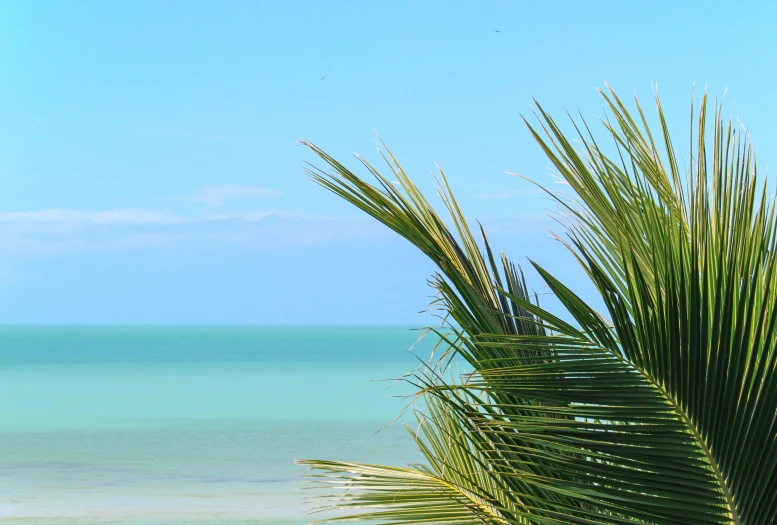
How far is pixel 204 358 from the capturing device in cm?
3928

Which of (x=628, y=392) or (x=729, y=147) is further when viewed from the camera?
(x=729, y=147)

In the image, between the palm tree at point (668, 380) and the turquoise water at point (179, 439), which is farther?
the turquoise water at point (179, 439)

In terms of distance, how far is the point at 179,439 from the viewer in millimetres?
14039

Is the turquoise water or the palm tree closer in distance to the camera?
the palm tree

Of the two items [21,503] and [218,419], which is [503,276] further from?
[218,419]

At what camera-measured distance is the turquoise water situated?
860 centimetres

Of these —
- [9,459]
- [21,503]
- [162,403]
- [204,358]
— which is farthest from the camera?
[204,358]

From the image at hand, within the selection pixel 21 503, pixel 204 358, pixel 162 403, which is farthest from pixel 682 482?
pixel 204 358

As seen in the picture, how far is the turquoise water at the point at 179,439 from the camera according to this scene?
860cm

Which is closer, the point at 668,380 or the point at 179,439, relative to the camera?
the point at 668,380

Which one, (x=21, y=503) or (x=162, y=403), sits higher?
(x=162, y=403)

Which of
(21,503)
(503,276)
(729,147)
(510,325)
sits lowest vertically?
(21,503)

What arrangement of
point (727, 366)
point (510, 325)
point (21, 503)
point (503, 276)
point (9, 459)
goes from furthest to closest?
point (9, 459)
point (21, 503)
point (503, 276)
point (510, 325)
point (727, 366)

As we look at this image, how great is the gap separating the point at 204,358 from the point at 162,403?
64.1 feet
